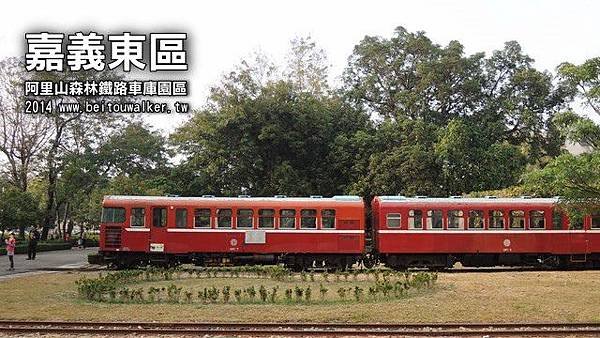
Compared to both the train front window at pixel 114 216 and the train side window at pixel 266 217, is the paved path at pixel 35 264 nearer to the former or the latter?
the train front window at pixel 114 216

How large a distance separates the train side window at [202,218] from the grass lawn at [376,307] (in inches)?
232

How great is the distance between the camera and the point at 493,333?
12.9 m

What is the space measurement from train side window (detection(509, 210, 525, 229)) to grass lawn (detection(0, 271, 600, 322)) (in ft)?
19.6

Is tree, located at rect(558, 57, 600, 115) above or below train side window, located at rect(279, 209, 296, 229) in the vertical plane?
above

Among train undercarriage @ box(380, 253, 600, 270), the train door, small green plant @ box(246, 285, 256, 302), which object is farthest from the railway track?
train undercarriage @ box(380, 253, 600, 270)

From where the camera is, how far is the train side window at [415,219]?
85.5 ft

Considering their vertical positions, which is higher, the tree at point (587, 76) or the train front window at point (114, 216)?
the tree at point (587, 76)

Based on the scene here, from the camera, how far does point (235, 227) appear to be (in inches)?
1029

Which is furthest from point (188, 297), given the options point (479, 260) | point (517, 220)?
point (517, 220)

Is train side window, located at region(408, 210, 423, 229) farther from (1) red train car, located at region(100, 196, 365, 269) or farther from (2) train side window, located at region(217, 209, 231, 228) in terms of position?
(2) train side window, located at region(217, 209, 231, 228)

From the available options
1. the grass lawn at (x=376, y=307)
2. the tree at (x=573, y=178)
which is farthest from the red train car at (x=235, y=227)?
the tree at (x=573, y=178)

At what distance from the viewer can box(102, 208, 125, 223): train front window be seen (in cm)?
2620

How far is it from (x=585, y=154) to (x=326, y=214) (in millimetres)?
10356

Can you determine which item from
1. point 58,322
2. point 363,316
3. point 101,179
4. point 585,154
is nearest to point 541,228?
point 585,154
